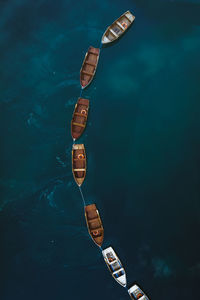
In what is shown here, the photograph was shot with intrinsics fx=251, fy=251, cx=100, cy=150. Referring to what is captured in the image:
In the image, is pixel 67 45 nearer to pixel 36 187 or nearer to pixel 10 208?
pixel 36 187

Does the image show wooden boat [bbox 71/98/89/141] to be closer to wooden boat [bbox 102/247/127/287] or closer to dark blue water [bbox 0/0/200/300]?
dark blue water [bbox 0/0/200/300]

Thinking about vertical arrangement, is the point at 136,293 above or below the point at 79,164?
below

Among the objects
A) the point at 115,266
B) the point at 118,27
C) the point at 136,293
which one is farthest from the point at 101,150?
the point at 136,293

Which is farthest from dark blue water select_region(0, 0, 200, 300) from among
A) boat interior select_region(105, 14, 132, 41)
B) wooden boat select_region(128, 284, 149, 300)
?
boat interior select_region(105, 14, 132, 41)

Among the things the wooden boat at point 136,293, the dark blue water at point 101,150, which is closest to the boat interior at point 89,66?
the dark blue water at point 101,150

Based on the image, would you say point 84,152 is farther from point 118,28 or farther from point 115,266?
point 118,28

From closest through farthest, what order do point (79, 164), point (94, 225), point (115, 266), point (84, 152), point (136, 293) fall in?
point (136, 293) → point (115, 266) → point (94, 225) → point (79, 164) → point (84, 152)

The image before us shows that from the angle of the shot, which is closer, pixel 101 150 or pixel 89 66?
pixel 101 150

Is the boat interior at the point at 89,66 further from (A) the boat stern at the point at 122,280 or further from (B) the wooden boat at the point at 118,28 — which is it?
(A) the boat stern at the point at 122,280
